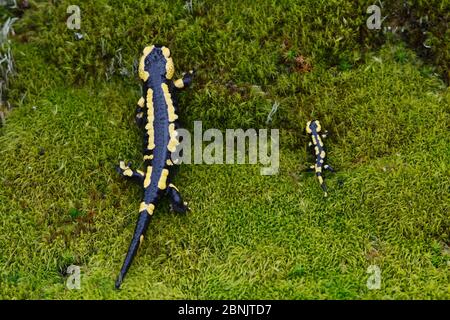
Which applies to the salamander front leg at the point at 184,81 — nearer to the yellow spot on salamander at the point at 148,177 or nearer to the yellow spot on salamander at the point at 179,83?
the yellow spot on salamander at the point at 179,83

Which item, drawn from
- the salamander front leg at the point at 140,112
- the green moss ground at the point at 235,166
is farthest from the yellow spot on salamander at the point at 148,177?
the salamander front leg at the point at 140,112

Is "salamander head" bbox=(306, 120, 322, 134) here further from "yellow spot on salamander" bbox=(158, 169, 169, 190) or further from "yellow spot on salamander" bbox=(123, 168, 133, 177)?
"yellow spot on salamander" bbox=(123, 168, 133, 177)
